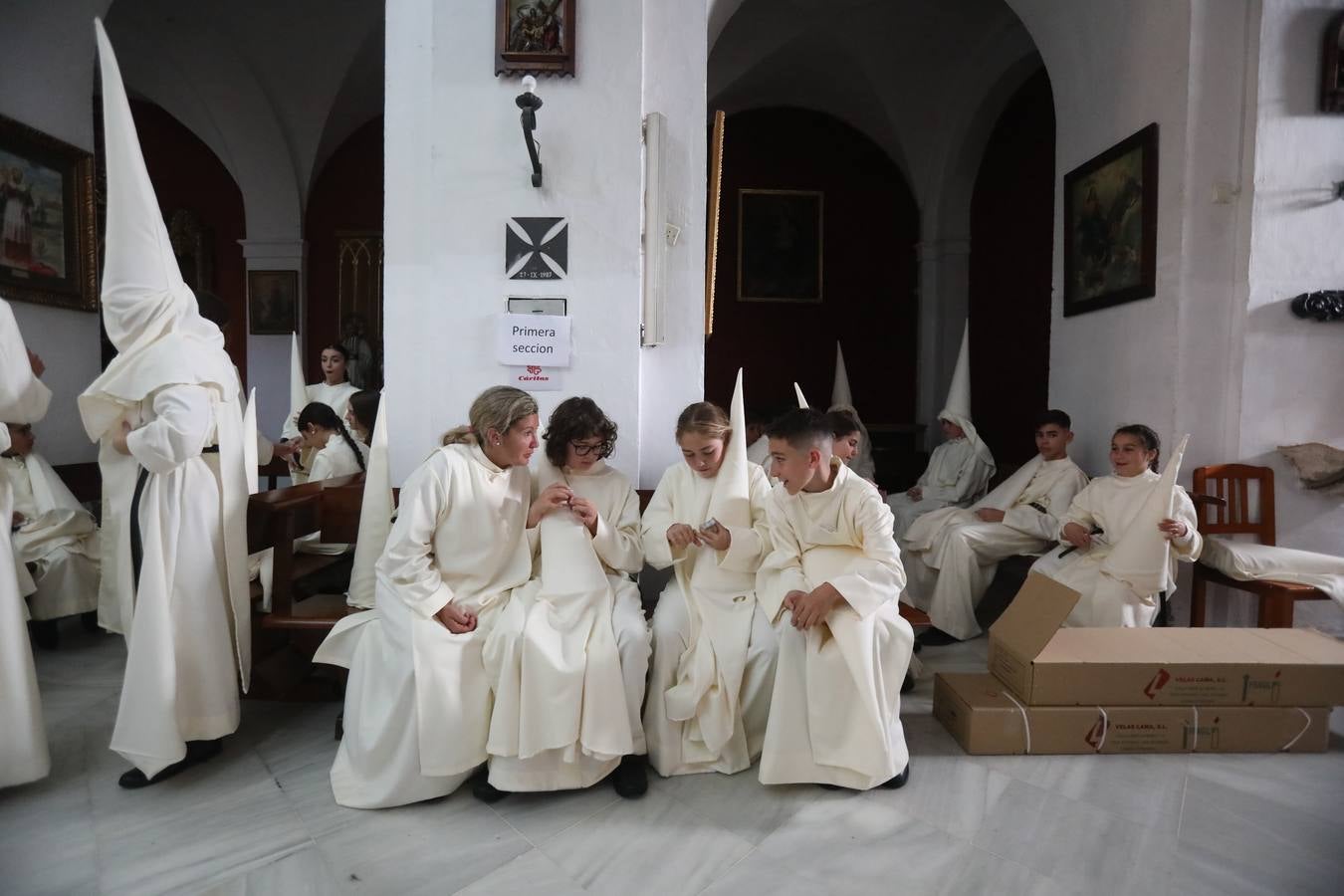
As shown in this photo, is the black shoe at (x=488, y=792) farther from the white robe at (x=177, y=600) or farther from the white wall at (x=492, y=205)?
the white wall at (x=492, y=205)

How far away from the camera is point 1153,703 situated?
282 centimetres

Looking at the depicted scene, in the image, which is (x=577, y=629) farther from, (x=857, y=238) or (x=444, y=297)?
(x=857, y=238)

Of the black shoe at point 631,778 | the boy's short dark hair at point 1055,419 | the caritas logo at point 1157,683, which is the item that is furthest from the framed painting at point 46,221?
the boy's short dark hair at point 1055,419

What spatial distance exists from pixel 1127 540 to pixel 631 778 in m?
2.66

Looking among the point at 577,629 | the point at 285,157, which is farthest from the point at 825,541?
the point at 285,157

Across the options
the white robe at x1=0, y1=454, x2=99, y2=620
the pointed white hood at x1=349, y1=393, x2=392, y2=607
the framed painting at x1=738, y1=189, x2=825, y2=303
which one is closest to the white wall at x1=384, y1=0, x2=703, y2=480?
the pointed white hood at x1=349, y1=393, x2=392, y2=607

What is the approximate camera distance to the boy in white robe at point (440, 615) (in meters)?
2.44

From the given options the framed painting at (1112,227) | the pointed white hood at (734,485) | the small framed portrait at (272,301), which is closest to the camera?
the pointed white hood at (734,485)

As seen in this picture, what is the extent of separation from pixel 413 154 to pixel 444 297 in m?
0.76

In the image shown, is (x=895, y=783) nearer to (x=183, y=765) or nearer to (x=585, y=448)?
(x=585, y=448)

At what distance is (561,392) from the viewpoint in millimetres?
3592

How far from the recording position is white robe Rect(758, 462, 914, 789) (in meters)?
2.49

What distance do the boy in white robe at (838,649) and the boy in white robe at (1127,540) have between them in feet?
3.69

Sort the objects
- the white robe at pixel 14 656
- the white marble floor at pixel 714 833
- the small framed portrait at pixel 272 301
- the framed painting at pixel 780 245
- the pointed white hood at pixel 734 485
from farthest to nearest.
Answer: the framed painting at pixel 780 245, the small framed portrait at pixel 272 301, the pointed white hood at pixel 734 485, the white robe at pixel 14 656, the white marble floor at pixel 714 833
